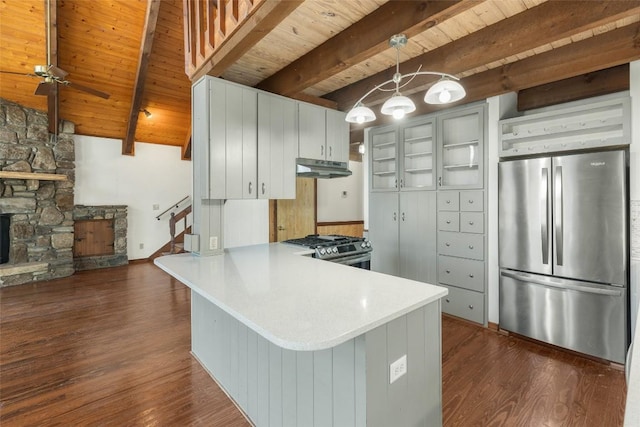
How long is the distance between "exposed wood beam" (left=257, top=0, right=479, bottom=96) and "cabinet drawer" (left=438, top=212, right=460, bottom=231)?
2.17 m

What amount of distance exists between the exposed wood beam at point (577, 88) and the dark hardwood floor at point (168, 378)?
249 cm

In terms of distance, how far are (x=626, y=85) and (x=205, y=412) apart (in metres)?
4.37

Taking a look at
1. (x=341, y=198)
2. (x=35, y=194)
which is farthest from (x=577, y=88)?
(x=35, y=194)

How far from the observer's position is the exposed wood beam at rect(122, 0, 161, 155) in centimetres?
440

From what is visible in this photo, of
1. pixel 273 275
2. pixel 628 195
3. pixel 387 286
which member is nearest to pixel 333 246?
pixel 273 275

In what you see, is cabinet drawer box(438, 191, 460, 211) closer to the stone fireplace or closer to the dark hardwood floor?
the dark hardwood floor

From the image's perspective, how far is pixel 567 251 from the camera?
2.80 meters

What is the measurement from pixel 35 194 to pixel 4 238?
2.88 feet

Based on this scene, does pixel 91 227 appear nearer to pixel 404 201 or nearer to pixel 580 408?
pixel 404 201

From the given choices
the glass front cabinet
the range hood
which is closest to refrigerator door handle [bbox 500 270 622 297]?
the glass front cabinet

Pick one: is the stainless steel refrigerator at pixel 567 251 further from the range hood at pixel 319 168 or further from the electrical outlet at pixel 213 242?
the electrical outlet at pixel 213 242

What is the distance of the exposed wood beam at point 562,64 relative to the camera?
2.30m

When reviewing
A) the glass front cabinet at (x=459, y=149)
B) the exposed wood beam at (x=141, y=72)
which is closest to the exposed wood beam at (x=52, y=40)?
the exposed wood beam at (x=141, y=72)

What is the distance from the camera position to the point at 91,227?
6426mm
